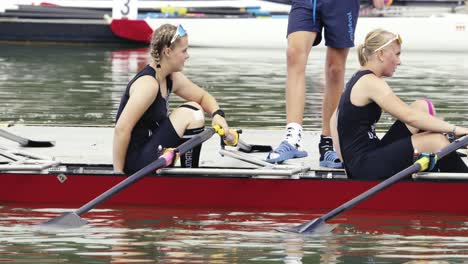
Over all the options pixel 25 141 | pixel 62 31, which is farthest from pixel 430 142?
pixel 62 31

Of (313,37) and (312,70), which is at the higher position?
(313,37)

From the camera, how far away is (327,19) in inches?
426

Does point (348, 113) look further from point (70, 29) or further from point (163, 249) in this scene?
point (70, 29)

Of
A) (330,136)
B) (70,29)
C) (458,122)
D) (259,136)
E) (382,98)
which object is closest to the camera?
(382,98)

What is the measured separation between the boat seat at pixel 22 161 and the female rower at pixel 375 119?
2158 mm

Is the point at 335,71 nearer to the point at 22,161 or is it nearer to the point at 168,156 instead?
the point at 168,156

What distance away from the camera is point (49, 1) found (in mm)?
33875

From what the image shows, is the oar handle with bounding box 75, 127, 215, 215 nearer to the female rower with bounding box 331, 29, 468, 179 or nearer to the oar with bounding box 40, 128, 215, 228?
the oar with bounding box 40, 128, 215, 228

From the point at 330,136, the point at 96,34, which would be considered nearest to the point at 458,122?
the point at 330,136

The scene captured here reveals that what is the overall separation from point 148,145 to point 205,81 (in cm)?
1241

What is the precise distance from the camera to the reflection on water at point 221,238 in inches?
339

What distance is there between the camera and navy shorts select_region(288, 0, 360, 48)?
10789 mm

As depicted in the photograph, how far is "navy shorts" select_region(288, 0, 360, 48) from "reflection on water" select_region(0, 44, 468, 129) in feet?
15.1

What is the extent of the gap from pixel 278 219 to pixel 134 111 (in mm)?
1256
